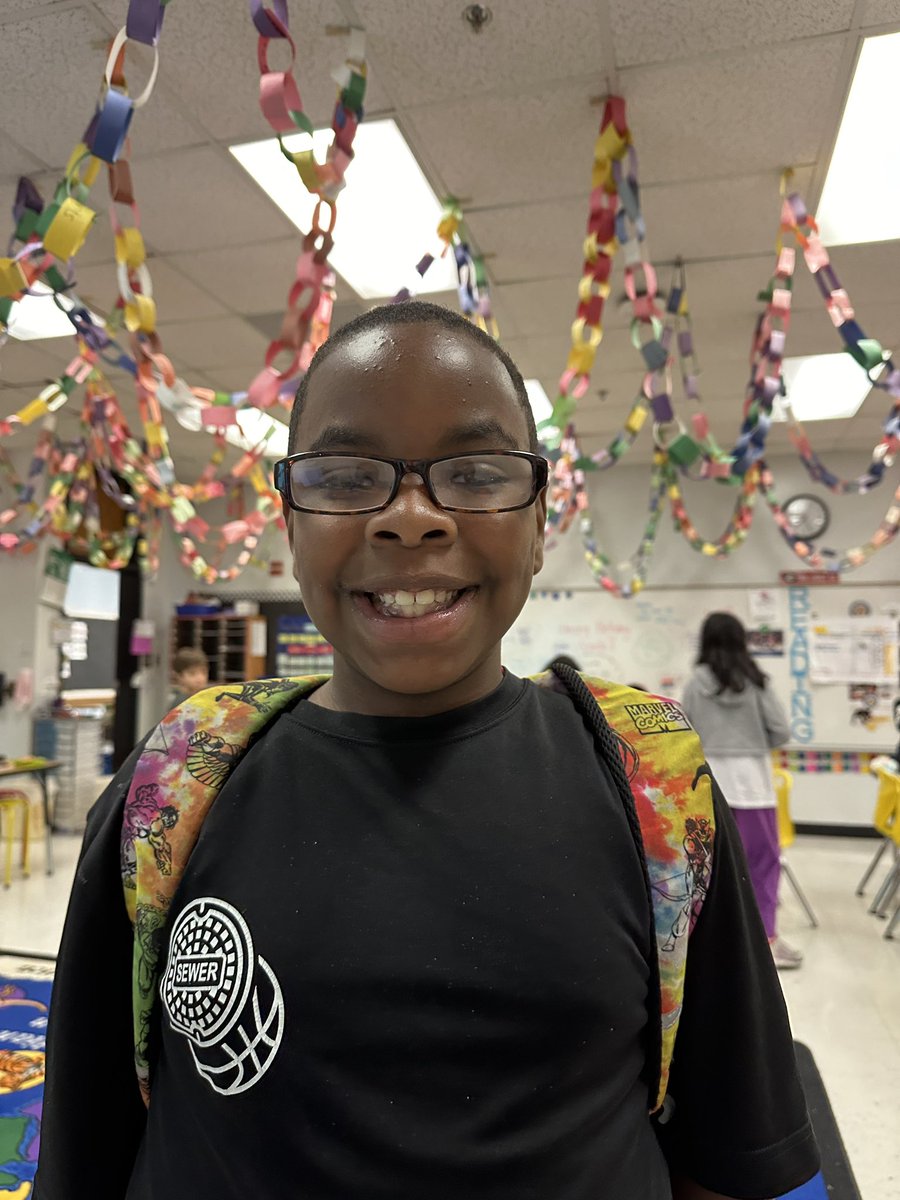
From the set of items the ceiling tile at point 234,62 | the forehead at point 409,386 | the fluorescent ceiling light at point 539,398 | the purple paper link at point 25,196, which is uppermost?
the fluorescent ceiling light at point 539,398

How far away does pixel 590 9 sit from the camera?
1.97 m

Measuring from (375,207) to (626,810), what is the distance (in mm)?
2805

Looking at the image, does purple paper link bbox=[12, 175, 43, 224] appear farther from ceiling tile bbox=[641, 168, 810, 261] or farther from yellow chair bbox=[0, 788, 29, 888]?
yellow chair bbox=[0, 788, 29, 888]

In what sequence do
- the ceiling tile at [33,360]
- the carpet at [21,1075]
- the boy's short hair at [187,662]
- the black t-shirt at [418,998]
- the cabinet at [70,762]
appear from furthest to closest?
the cabinet at [70,762] < the boy's short hair at [187,662] < the ceiling tile at [33,360] < the carpet at [21,1075] < the black t-shirt at [418,998]

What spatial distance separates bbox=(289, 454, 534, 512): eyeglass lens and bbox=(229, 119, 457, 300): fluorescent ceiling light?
1977mm

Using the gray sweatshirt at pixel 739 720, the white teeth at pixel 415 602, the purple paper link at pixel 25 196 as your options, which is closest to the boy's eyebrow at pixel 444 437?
the white teeth at pixel 415 602

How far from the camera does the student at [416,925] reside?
1.84ft

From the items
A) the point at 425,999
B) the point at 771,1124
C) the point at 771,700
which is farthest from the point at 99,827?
the point at 771,700

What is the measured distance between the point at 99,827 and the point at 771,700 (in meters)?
3.13

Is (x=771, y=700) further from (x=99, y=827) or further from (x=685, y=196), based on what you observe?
(x=99, y=827)

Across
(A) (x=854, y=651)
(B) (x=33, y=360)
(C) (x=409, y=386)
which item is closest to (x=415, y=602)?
(C) (x=409, y=386)

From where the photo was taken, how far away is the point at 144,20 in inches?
55.1

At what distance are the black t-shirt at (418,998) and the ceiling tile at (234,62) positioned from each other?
2.04 m

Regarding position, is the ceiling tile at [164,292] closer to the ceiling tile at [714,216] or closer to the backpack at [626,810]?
the ceiling tile at [714,216]
